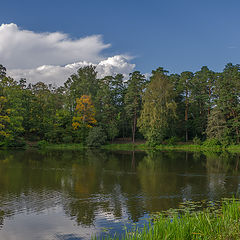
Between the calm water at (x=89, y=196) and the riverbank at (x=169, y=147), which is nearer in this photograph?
the calm water at (x=89, y=196)

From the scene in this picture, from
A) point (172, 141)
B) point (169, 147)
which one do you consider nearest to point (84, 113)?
point (169, 147)

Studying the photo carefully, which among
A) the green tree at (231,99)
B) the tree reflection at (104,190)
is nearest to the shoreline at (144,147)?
the green tree at (231,99)

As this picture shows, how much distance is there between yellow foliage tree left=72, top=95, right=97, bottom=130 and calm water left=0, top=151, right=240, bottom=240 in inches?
1078

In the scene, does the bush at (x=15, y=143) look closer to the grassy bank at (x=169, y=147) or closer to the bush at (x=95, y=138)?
the bush at (x=95, y=138)

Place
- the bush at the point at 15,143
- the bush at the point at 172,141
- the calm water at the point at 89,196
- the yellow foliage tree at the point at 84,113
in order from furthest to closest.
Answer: the yellow foliage tree at the point at 84,113, the bush at the point at 172,141, the bush at the point at 15,143, the calm water at the point at 89,196

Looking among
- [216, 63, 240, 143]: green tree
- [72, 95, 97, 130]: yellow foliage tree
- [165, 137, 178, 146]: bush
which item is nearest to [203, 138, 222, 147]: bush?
[216, 63, 240, 143]: green tree

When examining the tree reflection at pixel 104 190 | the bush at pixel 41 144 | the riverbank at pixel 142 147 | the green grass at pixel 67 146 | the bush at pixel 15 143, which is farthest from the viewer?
the green grass at pixel 67 146

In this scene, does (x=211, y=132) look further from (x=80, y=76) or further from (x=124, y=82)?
(x=80, y=76)

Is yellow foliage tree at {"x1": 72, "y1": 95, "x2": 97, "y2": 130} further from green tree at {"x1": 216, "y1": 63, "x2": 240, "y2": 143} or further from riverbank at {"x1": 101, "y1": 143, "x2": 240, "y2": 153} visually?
green tree at {"x1": 216, "y1": 63, "x2": 240, "y2": 143}

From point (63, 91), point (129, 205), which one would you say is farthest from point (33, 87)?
point (129, 205)

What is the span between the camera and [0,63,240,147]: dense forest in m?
43.2

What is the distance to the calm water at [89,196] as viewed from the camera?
812 cm

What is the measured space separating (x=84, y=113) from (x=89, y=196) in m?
36.3

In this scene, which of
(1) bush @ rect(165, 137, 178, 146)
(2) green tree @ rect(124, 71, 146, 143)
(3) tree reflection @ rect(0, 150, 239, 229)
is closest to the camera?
(3) tree reflection @ rect(0, 150, 239, 229)
